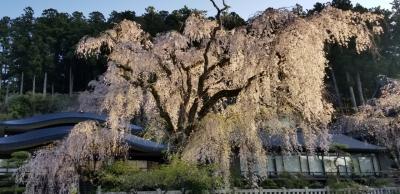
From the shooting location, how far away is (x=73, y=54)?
38.6 meters

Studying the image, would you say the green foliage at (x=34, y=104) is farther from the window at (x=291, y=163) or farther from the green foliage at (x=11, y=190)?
the green foliage at (x=11, y=190)

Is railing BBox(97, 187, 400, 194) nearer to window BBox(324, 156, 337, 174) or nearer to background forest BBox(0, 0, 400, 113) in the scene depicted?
window BBox(324, 156, 337, 174)

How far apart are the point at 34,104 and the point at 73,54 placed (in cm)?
609

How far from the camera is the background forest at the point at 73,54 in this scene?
35.9m

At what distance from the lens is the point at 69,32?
45.5 metres

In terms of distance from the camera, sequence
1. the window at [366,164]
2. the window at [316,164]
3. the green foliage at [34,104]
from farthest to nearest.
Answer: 1. the green foliage at [34,104]
2. the window at [366,164]
3. the window at [316,164]

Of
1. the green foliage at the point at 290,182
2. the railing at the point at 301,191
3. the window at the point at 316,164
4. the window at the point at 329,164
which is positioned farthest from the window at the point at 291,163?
the railing at the point at 301,191

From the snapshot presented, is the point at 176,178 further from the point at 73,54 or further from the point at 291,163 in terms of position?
the point at 73,54

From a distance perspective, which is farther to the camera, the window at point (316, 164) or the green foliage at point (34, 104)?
the green foliage at point (34, 104)

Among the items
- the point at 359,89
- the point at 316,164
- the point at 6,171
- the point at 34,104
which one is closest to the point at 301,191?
the point at 6,171

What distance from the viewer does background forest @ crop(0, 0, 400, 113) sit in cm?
3591

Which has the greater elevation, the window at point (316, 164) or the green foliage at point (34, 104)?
the green foliage at point (34, 104)

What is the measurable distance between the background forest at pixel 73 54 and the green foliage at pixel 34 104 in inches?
179

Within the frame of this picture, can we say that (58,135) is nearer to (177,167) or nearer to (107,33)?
(107,33)
